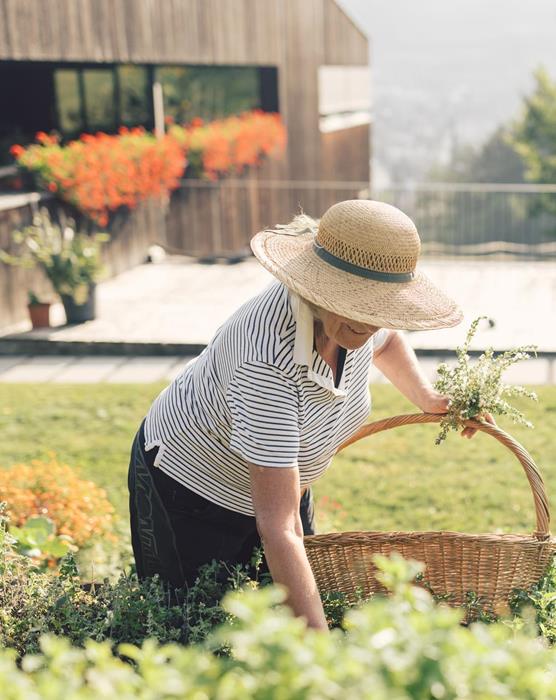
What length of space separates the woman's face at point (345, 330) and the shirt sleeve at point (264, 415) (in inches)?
6.1

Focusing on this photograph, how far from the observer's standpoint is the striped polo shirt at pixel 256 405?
85.7 inches

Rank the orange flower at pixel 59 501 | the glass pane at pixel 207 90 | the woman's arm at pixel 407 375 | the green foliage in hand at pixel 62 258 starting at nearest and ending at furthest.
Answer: the woman's arm at pixel 407 375 < the orange flower at pixel 59 501 < the green foliage in hand at pixel 62 258 < the glass pane at pixel 207 90

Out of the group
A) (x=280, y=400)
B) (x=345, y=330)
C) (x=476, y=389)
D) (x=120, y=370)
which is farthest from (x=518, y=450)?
(x=120, y=370)

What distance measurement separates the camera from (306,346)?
2207mm

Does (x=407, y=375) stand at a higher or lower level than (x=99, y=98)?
lower

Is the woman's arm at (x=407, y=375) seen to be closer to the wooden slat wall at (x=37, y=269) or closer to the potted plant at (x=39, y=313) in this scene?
the potted plant at (x=39, y=313)

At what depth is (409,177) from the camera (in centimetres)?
11038

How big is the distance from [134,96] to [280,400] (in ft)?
35.9

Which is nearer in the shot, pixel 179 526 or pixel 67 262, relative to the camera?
pixel 179 526

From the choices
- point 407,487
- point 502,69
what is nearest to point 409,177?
point 502,69

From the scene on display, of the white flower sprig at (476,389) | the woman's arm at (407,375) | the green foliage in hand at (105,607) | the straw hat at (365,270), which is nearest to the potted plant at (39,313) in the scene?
the woman's arm at (407,375)

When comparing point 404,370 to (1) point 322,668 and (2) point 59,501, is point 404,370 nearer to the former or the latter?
(1) point 322,668

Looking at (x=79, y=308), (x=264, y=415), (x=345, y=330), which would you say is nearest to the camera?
(x=264, y=415)

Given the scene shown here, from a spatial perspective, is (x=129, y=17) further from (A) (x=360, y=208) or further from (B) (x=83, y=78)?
(A) (x=360, y=208)
